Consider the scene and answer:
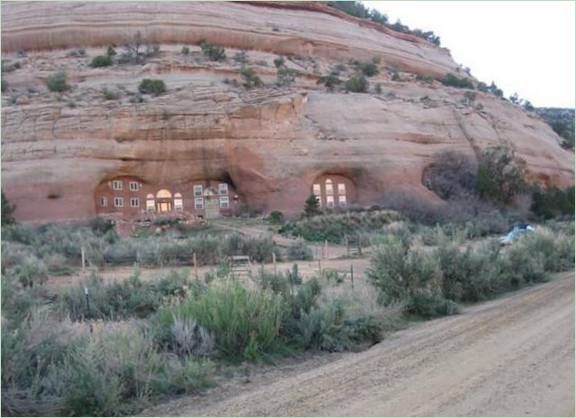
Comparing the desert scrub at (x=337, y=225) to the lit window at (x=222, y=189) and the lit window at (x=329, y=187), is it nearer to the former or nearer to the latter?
the lit window at (x=329, y=187)

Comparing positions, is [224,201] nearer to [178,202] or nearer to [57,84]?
[178,202]

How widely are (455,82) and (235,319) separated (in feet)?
237

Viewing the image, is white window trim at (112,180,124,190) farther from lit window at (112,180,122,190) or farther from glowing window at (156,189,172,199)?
glowing window at (156,189,172,199)

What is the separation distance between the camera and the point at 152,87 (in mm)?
51969

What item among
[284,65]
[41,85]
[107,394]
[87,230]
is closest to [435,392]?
[107,394]

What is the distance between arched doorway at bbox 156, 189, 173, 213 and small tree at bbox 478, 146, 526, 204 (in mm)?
24193

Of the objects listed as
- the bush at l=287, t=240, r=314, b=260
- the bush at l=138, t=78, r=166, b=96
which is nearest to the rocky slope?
the bush at l=138, t=78, r=166, b=96

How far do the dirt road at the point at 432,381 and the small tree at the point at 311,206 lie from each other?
35.1 meters

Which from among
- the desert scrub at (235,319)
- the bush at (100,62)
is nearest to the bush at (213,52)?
the bush at (100,62)

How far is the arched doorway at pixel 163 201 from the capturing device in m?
48.7

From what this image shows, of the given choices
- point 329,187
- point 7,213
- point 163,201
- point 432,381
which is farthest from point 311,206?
point 432,381

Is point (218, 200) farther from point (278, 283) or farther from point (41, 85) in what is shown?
point (278, 283)

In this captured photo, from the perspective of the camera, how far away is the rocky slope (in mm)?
46375

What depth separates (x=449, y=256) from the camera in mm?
16500
